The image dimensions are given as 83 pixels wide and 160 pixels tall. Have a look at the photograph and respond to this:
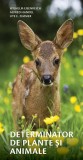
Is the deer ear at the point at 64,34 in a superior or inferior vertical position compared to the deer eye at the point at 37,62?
superior

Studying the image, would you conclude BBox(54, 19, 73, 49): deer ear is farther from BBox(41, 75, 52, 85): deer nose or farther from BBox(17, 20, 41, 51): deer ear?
BBox(41, 75, 52, 85): deer nose

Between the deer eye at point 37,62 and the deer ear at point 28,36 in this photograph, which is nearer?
the deer eye at point 37,62

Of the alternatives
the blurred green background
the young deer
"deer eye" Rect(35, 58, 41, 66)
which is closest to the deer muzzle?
the young deer

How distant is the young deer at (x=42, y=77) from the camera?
5887mm

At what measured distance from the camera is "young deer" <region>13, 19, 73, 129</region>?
5887 millimetres

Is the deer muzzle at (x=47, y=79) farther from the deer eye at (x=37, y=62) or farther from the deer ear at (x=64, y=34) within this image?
the deer ear at (x=64, y=34)

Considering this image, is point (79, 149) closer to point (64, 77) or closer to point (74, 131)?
point (74, 131)

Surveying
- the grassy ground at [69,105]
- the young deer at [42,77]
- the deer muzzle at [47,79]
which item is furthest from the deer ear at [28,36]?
the grassy ground at [69,105]

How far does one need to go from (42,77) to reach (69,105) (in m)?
0.99

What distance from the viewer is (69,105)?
6.77 metres

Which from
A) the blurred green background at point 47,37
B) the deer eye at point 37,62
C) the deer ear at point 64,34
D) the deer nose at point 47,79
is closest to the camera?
the deer nose at point 47,79

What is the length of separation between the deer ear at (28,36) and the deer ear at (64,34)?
0.46 ft

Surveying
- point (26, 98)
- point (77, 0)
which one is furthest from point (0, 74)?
point (26, 98)

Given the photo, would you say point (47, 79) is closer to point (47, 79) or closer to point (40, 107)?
point (47, 79)
